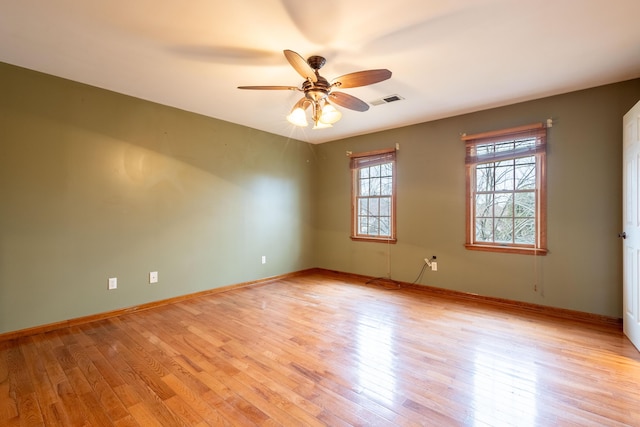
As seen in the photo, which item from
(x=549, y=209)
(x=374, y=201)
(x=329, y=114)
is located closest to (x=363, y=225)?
(x=374, y=201)

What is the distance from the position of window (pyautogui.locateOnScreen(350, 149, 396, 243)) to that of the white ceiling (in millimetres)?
1546

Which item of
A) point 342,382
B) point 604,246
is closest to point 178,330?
point 342,382

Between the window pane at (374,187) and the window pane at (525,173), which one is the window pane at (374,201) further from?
the window pane at (525,173)

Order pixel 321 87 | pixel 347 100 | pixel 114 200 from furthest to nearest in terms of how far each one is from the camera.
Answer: pixel 114 200
pixel 347 100
pixel 321 87

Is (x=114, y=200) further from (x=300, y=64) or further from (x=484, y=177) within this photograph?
(x=484, y=177)

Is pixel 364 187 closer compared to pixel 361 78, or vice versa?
pixel 361 78

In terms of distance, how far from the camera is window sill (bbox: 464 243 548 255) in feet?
11.5

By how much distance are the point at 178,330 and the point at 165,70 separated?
2531mm

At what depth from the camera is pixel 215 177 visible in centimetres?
429

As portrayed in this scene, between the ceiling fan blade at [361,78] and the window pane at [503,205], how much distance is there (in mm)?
2545

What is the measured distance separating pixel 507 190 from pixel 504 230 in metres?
0.51

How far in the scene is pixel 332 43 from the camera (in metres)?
2.36

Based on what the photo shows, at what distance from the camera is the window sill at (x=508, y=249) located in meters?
3.51

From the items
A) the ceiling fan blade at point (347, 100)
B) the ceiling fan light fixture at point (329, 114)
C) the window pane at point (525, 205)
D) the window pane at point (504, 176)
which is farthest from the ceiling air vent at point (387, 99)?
the window pane at point (525, 205)
